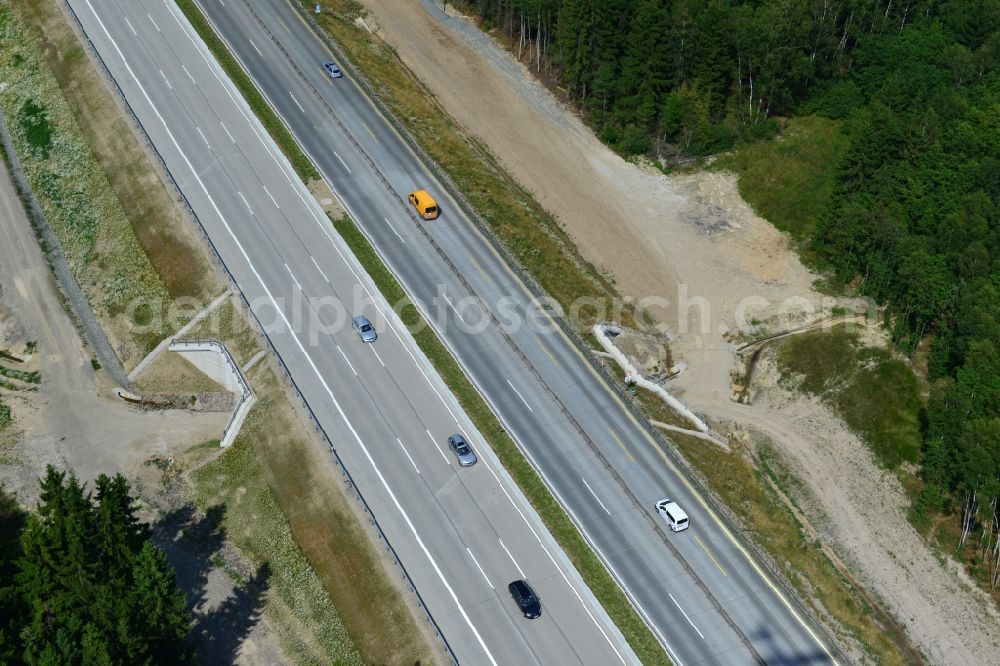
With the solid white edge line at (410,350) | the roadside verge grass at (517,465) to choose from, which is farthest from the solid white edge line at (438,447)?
the roadside verge grass at (517,465)

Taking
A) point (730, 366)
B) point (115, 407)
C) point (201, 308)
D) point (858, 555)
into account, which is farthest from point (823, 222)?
point (115, 407)

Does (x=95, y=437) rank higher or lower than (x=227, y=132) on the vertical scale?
lower

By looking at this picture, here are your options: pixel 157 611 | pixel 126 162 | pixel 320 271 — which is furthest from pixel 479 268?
pixel 157 611

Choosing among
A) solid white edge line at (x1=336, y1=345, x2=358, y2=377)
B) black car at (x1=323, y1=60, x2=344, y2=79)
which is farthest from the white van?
black car at (x1=323, y1=60, x2=344, y2=79)

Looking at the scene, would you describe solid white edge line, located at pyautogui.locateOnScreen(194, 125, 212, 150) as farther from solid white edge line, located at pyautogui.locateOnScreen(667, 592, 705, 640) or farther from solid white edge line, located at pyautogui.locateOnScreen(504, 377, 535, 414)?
solid white edge line, located at pyautogui.locateOnScreen(667, 592, 705, 640)

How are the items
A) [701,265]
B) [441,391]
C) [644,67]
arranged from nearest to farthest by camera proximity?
1. [441,391]
2. [701,265]
3. [644,67]

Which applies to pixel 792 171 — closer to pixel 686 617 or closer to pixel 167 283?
pixel 686 617
